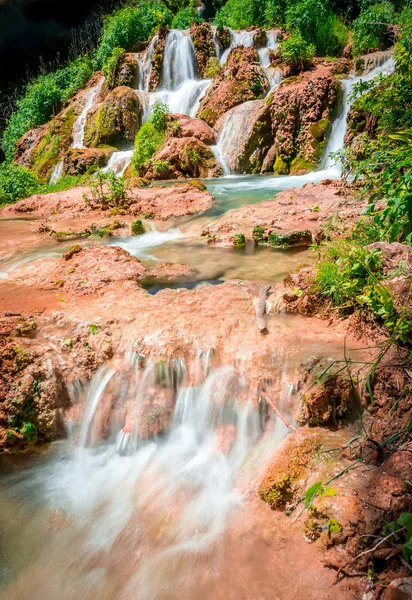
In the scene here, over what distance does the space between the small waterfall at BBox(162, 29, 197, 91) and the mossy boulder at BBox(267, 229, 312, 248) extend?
52.5 ft

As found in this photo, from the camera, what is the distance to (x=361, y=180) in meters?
6.58

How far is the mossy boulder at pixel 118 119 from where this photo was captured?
16891 mm

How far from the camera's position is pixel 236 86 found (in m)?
14.9

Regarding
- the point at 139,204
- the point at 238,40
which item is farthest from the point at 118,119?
the point at 139,204

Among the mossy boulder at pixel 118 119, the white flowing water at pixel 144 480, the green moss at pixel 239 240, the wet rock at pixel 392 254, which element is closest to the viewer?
the white flowing water at pixel 144 480

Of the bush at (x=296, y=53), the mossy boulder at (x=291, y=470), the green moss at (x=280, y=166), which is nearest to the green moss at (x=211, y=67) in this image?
the bush at (x=296, y=53)

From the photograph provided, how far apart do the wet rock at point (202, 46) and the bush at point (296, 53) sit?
603 cm

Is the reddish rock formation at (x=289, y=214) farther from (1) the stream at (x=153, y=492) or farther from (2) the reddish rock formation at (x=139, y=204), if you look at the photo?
(1) the stream at (x=153, y=492)

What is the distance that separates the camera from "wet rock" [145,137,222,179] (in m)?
12.7

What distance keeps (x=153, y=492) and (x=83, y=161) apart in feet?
47.8

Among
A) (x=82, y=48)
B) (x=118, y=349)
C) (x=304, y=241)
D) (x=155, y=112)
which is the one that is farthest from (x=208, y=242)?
(x=82, y=48)

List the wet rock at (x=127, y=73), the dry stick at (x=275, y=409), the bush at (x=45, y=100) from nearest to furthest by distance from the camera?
the dry stick at (x=275, y=409), the wet rock at (x=127, y=73), the bush at (x=45, y=100)

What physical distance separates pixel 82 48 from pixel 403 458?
3234 cm

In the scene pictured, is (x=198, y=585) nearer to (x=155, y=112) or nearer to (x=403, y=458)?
(x=403, y=458)
